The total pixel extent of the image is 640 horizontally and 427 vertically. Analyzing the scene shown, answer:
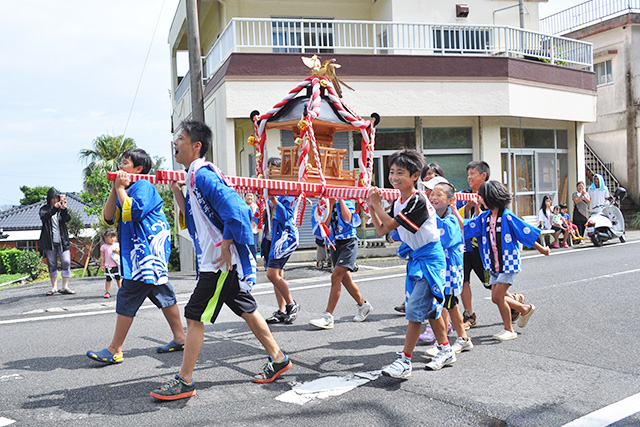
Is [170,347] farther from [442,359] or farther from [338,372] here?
[442,359]

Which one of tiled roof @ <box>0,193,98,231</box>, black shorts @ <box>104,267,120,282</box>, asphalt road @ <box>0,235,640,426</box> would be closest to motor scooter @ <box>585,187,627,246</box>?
asphalt road @ <box>0,235,640,426</box>

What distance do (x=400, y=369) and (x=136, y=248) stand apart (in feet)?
8.48

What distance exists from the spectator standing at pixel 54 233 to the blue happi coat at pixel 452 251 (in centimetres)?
722

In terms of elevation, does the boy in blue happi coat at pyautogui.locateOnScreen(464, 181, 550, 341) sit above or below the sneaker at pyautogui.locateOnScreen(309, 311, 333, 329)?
above

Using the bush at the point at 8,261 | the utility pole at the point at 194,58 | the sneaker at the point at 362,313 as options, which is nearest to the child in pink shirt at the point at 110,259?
the utility pole at the point at 194,58

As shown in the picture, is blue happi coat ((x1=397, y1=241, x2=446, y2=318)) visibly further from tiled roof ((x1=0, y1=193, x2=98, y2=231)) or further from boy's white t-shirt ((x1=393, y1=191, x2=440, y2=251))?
tiled roof ((x1=0, y1=193, x2=98, y2=231))

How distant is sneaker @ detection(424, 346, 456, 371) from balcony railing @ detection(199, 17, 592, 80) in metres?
12.9

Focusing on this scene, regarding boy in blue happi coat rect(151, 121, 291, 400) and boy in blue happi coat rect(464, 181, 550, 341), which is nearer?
boy in blue happi coat rect(151, 121, 291, 400)

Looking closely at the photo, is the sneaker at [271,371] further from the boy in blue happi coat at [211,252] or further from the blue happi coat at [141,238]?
the blue happi coat at [141,238]

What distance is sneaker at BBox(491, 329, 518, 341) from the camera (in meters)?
6.19

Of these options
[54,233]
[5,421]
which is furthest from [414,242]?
[54,233]

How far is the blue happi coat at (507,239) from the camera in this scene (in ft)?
20.0

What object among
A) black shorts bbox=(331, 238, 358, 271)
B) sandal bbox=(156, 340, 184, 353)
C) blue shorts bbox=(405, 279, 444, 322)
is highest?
black shorts bbox=(331, 238, 358, 271)

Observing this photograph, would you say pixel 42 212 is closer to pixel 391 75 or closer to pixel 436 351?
pixel 436 351
